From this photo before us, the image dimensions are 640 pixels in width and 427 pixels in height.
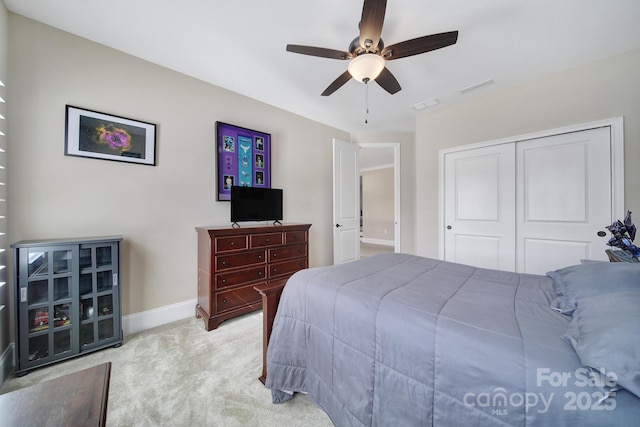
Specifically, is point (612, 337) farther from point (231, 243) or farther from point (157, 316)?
point (157, 316)

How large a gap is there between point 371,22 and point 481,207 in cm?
265

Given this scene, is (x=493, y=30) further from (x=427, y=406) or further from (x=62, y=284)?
(x=62, y=284)

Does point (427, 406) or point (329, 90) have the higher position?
point (329, 90)

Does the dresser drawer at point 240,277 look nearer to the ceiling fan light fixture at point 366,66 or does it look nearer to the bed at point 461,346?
the bed at point 461,346

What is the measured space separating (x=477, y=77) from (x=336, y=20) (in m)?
1.80

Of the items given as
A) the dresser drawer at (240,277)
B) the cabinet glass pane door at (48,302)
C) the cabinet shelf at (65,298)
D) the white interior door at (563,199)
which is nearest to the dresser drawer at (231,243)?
the dresser drawer at (240,277)

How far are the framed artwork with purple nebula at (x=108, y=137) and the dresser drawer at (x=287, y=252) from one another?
152 cm

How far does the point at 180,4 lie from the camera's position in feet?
5.38

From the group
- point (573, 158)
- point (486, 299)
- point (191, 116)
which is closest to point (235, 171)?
point (191, 116)

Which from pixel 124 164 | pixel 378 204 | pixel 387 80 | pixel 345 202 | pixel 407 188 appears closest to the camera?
pixel 387 80

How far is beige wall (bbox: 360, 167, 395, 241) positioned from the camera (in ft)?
24.3

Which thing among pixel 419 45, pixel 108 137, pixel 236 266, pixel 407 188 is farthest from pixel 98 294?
pixel 407 188

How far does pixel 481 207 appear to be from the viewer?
119 inches

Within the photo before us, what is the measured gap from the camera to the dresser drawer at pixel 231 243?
87.4 inches
